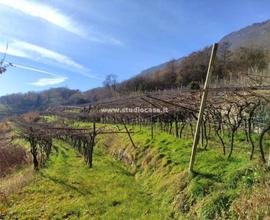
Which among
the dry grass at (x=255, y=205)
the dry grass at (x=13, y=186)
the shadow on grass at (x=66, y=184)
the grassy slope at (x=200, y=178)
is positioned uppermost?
the dry grass at (x=255, y=205)

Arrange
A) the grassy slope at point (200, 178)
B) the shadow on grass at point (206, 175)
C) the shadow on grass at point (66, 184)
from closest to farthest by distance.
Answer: the grassy slope at point (200, 178) < the shadow on grass at point (206, 175) < the shadow on grass at point (66, 184)

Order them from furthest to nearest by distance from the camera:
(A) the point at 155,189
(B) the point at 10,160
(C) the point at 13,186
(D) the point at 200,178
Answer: (B) the point at 10,160, (C) the point at 13,186, (A) the point at 155,189, (D) the point at 200,178

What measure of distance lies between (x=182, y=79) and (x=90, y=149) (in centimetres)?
4925

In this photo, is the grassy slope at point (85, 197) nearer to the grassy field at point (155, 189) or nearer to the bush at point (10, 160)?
the grassy field at point (155, 189)

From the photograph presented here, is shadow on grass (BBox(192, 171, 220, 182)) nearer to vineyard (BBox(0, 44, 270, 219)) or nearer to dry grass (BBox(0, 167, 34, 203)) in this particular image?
vineyard (BBox(0, 44, 270, 219))

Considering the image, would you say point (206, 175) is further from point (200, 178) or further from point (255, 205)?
point (255, 205)

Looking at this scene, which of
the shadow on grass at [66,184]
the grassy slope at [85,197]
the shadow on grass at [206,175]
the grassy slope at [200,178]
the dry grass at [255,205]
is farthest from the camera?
the shadow on grass at [66,184]

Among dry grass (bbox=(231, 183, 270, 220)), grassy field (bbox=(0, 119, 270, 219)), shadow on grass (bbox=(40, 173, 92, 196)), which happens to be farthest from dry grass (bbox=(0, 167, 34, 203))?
dry grass (bbox=(231, 183, 270, 220))

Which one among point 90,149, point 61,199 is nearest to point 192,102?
point 90,149

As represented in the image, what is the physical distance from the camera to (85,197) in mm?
9320

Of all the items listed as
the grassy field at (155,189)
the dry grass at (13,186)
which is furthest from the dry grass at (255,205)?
the dry grass at (13,186)

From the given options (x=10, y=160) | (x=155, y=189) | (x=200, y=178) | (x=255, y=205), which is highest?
(x=255, y=205)

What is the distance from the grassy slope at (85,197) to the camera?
7.94m

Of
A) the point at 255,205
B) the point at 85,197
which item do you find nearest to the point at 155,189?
the point at 85,197
